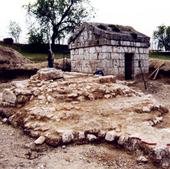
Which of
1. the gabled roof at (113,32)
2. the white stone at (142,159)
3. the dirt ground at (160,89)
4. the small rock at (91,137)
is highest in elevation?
the gabled roof at (113,32)

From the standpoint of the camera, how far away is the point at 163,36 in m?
50.7

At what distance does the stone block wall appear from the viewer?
17188 mm

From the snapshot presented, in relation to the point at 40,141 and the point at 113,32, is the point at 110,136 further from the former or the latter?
the point at 113,32

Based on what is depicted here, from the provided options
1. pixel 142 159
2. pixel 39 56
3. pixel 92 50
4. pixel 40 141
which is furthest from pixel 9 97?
pixel 39 56

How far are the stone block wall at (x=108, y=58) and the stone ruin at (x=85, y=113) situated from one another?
3.63 meters

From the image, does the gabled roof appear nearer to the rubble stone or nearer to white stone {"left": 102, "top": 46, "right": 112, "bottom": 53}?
white stone {"left": 102, "top": 46, "right": 112, "bottom": 53}

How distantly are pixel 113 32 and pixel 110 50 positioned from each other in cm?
106

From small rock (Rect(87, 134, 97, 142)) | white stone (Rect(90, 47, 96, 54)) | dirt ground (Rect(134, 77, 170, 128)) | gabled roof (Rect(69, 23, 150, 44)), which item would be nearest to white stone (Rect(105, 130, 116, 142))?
small rock (Rect(87, 134, 97, 142))

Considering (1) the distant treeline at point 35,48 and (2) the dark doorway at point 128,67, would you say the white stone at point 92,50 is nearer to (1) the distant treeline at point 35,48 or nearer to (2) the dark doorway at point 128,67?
(2) the dark doorway at point 128,67

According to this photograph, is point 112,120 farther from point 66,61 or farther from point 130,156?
point 66,61

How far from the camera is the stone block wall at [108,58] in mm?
17188

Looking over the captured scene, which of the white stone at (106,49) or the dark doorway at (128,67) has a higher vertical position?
the white stone at (106,49)

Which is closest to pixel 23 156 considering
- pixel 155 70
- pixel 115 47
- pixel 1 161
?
pixel 1 161

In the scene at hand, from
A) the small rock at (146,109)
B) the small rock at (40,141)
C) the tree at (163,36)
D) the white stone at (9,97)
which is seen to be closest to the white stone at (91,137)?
the small rock at (40,141)
